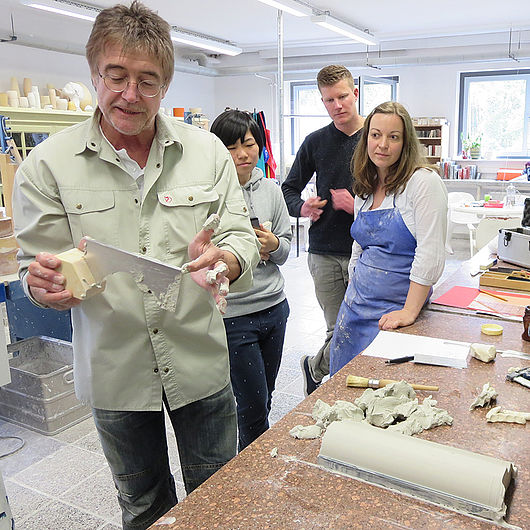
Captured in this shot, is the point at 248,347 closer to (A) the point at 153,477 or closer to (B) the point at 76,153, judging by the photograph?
(A) the point at 153,477

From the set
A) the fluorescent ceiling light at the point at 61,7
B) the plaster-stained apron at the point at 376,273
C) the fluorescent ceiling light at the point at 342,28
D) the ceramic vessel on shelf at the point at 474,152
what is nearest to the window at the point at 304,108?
the fluorescent ceiling light at the point at 342,28

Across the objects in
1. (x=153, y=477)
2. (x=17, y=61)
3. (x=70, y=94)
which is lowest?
(x=153, y=477)

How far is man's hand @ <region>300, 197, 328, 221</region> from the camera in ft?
9.56

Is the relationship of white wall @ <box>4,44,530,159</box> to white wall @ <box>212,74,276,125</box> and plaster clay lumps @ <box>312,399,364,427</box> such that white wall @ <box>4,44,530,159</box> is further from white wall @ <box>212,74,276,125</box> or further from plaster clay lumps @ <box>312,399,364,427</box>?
plaster clay lumps @ <box>312,399,364,427</box>

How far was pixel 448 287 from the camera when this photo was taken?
2551 millimetres

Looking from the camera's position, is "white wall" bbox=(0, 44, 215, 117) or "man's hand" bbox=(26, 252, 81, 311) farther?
"white wall" bbox=(0, 44, 215, 117)

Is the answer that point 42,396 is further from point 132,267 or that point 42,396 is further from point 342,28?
point 342,28

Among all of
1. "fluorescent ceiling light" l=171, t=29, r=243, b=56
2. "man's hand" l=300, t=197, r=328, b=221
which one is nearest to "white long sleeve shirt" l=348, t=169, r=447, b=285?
"man's hand" l=300, t=197, r=328, b=221

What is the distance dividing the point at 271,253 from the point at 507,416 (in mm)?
1161

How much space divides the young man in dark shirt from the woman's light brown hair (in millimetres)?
508

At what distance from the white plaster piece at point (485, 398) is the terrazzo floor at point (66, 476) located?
1.59 m

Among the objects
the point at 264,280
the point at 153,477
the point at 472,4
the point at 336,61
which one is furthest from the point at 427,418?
the point at 336,61

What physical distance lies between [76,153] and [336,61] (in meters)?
8.95

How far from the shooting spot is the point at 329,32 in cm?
893
